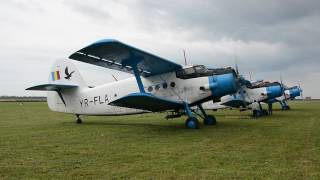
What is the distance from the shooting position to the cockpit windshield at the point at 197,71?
12359mm

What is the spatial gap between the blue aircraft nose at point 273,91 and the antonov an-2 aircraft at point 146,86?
10.2 meters

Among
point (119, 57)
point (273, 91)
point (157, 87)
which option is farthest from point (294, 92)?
point (119, 57)

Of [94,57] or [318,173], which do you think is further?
[94,57]

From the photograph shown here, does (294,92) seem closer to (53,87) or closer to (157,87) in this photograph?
(157,87)

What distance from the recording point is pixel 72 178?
15.1 feet

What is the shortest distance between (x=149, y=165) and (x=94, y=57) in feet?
23.2

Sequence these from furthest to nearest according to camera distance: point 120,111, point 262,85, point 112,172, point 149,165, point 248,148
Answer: point 262,85, point 120,111, point 248,148, point 149,165, point 112,172

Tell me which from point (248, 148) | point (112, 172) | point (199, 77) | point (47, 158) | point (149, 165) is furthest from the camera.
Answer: point (199, 77)

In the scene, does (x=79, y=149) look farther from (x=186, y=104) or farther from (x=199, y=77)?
(x=199, y=77)

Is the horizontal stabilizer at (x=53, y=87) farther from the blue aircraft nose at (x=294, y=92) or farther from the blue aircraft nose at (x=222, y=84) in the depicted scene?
the blue aircraft nose at (x=294, y=92)

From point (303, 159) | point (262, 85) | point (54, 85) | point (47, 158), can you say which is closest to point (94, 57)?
point (54, 85)

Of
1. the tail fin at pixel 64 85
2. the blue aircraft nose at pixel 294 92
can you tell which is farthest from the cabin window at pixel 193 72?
the blue aircraft nose at pixel 294 92

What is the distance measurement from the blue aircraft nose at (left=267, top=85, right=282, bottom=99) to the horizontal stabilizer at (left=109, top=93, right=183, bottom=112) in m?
12.0

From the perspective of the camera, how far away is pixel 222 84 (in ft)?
39.3
